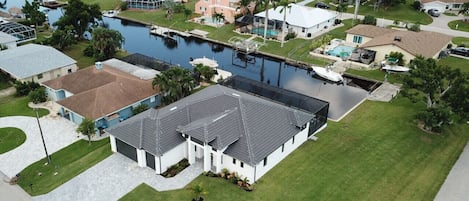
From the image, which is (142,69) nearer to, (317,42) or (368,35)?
(317,42)

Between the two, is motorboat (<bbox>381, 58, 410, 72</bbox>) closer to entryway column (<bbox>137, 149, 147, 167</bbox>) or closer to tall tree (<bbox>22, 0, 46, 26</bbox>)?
entryway column (<bbox>137, 149, 147, 167</bbox>)

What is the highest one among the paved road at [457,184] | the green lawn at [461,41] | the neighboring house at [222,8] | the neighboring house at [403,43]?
the neighboring house at [222,8]

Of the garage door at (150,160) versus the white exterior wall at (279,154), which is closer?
the white exterior wall at (279,154)

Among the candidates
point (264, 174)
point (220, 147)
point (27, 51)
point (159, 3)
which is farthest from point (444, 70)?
point (159, 3)

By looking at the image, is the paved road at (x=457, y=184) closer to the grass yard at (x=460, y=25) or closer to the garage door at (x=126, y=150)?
the garage door at (x=126, y=150)

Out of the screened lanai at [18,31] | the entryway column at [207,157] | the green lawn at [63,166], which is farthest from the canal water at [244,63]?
the green lawn at [63,166]

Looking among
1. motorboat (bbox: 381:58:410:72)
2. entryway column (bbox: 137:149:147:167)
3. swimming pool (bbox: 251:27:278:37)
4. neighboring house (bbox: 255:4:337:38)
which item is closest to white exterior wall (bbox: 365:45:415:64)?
motorboat (bbox: 381:58:410:72)
